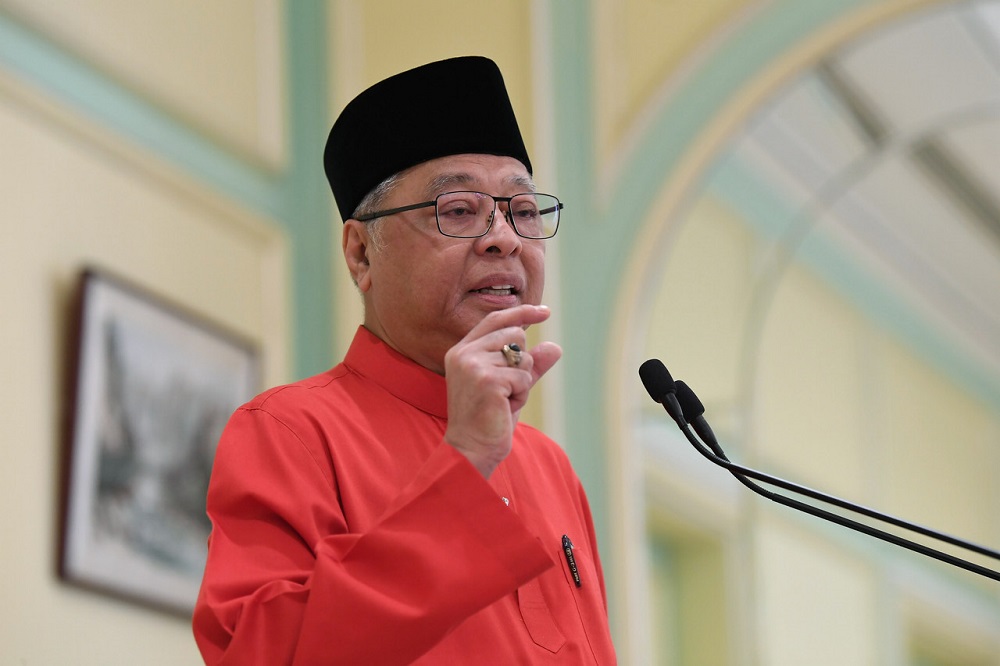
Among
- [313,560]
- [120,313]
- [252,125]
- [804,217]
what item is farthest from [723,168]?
[313,560]

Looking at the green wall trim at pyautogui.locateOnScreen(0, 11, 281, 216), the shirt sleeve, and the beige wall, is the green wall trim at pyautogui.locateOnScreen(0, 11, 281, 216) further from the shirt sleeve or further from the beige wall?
the shirt sleeve

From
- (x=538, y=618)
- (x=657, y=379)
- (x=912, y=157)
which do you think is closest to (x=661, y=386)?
(x=657, y=379)

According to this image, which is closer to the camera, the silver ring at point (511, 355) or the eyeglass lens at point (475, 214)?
the silver ring at point (511, 355)


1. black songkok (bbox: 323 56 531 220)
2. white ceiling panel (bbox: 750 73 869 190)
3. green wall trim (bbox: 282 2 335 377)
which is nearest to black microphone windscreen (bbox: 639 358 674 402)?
black songkok (bbox: 323 56 531 220)

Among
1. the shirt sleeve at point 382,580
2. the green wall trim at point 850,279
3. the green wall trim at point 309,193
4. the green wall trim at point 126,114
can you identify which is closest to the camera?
the shirt sleeve at point 382,580

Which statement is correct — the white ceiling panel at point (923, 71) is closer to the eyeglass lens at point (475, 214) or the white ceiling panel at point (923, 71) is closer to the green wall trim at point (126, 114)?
the green wall trim at point (126, 114)

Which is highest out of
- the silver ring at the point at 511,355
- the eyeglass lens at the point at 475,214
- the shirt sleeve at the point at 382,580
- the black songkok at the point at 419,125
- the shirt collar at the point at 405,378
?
the black songkok at the point at 419,125

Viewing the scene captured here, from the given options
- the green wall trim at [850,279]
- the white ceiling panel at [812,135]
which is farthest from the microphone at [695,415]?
the white ceiling panel at [812,135]

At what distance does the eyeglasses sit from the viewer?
1.90m

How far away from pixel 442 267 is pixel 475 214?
0.28ft

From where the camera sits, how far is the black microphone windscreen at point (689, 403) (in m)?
1.72

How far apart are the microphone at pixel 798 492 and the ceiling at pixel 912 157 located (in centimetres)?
216

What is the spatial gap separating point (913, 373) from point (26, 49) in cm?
225

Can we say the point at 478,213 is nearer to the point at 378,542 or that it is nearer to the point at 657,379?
the point at 657,379
